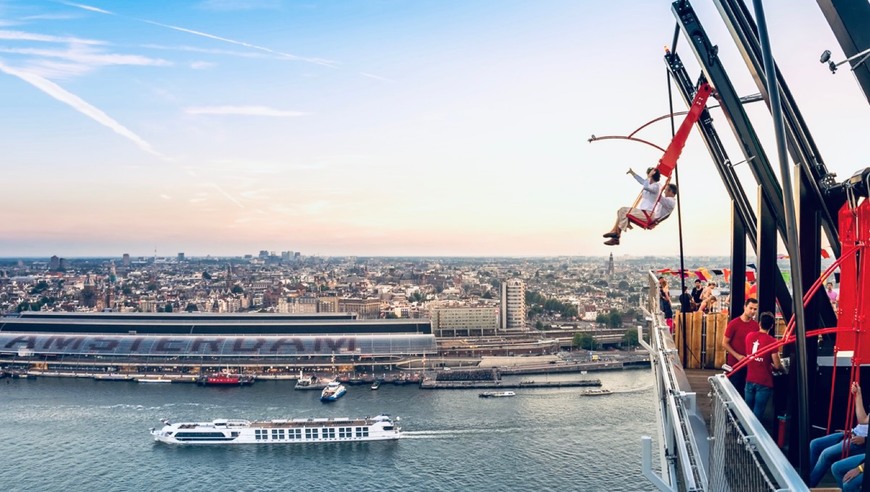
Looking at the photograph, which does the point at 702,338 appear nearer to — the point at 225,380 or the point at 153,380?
the point at 225,380

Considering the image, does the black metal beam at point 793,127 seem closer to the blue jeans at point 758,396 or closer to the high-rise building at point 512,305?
the blue jeans at point 758,396

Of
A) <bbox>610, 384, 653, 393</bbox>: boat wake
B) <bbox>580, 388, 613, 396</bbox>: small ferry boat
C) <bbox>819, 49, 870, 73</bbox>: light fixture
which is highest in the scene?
<bbox>819, 49, 870, 73</bbox>: light fixture

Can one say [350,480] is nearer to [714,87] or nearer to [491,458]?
[491,458]

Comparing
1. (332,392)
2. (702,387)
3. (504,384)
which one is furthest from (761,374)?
(504,384)

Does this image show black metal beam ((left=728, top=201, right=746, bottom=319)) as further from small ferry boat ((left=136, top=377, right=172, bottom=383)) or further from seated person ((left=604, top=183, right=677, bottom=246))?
small ferry boat ((left=136, top=377, right=172, bottom=383))

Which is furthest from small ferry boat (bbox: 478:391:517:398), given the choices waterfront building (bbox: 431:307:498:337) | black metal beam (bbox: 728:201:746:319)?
black metal beam (bbox: 728:201:746:319)

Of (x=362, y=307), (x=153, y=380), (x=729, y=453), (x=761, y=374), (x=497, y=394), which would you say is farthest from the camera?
(x=362, y=307)
